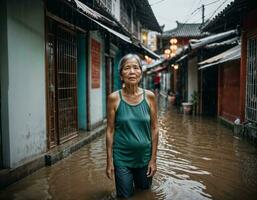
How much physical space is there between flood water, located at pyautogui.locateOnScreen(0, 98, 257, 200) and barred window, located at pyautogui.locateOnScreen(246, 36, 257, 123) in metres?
1.00

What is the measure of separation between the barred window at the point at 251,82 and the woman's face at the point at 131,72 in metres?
7.06

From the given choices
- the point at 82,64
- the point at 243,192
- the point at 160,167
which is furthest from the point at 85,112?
the point at 243,192

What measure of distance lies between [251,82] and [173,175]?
Result: 17.9 feet

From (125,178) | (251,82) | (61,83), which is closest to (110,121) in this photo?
(125,178)

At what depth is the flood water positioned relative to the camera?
5656 mm

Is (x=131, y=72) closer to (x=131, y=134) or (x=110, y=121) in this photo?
(x=110, y=121)

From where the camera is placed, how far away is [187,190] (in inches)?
232

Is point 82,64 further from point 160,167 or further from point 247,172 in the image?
point 247,172

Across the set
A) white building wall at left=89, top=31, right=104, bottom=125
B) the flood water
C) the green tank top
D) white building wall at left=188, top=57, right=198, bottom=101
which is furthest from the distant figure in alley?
white building wall at left=188, top=57, right=198, bottom=101

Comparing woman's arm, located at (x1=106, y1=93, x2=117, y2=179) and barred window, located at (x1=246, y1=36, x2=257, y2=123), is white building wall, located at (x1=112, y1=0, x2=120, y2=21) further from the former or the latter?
woman's arm, located at (x1=106, y1=93, x2=117, y2=179)

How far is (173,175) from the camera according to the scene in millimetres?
6891

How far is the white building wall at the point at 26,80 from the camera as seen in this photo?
237 inches

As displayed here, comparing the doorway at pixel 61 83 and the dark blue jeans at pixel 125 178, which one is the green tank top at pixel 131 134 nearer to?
the dark blue jeans at pixel 125 178

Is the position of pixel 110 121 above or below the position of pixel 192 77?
below
